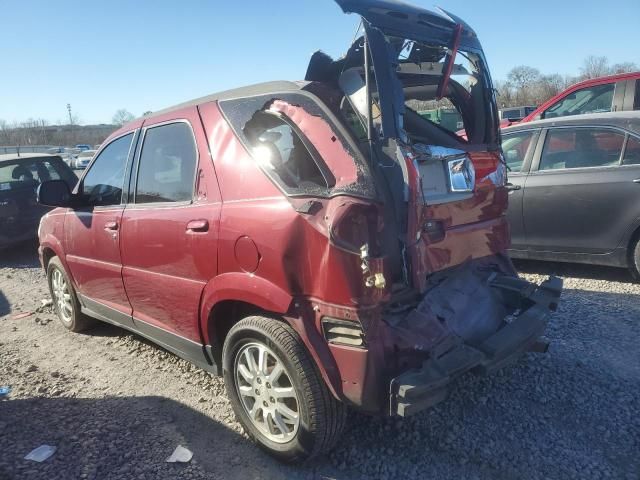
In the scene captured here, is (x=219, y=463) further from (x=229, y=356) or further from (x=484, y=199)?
(x=484, y=199)

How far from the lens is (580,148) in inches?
203

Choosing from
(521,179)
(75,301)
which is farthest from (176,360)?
(521,179)

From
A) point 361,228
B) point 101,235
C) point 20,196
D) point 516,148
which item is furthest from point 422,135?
point 20,196

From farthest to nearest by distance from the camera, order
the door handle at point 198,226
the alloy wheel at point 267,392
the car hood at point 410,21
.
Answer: the door handle at point 198,226 < the alloy wheel at point 267,392 < the car hood at point 410,21

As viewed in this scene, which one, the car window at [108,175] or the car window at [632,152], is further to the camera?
the car window at [632,152]

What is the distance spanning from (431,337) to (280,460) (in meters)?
1.06

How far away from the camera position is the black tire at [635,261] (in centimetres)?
476

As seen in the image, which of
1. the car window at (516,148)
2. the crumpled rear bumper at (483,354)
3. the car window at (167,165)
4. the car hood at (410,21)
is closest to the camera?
the crumpled rear bumper at (483,354)

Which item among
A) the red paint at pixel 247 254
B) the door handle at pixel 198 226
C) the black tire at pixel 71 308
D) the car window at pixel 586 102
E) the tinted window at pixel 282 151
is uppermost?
the car window at pixel 586 102

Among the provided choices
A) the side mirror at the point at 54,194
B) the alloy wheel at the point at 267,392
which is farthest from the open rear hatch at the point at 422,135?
the side mirror at the point at 54,194

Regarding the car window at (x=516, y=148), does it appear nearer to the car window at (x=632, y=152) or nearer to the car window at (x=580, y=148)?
the car window at (x=580, y=148)

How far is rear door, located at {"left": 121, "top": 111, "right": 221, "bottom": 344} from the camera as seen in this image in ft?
9.62

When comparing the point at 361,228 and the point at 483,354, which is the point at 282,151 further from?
the point at 483,354

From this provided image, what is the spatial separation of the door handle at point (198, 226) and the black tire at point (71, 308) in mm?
2370
